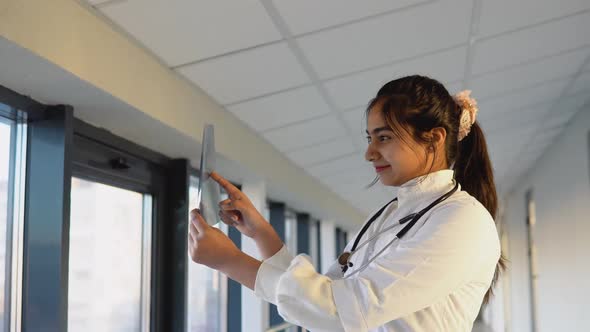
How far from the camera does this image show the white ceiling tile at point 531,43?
9.48 feet

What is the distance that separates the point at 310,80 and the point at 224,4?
83 centimetres

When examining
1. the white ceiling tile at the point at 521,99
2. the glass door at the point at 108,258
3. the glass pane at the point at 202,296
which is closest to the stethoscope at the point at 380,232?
the glass door at the point at 108,258

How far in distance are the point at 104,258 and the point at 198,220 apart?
1339mm

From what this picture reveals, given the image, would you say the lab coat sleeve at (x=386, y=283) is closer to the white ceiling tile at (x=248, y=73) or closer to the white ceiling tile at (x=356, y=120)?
the white ceiling tile at (x=248, y=73)

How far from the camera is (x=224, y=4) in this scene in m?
1.79

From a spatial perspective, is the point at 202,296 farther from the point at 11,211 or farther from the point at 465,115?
the point at 465,115

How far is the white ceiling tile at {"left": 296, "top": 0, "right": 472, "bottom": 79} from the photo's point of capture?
2195mm

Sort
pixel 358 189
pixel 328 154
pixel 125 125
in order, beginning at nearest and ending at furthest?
pixel 125 125, pixel 328 154, pixel 358 189

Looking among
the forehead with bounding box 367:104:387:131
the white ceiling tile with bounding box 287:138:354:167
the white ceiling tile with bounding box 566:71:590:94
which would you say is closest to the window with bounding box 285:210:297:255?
the white ceiling tile with bounding box 287:138:354:167

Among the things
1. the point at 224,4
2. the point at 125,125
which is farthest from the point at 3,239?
the point at 224,4

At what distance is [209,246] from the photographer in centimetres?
111

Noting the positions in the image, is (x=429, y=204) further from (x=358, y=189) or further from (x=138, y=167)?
(x=358, y=189)

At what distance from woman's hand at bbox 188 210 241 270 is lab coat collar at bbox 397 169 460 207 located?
0.37 meters

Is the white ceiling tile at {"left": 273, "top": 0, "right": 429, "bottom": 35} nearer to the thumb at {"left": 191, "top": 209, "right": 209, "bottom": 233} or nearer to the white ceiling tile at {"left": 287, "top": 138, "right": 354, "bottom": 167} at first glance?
the thumb at {"left": 191, "top": 209, "right": 209, "bottom": 233}
